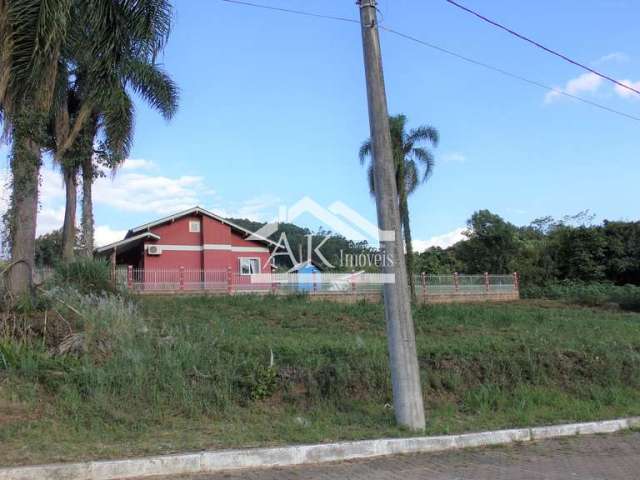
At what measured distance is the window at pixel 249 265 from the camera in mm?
34469

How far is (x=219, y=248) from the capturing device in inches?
1341

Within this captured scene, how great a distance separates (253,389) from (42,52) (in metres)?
5.47

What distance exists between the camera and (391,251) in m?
7.53

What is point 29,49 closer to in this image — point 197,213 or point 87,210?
point 87,210

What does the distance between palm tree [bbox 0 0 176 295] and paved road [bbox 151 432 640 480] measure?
6.00m

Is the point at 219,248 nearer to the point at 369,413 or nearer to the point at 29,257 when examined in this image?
the point at 29,257

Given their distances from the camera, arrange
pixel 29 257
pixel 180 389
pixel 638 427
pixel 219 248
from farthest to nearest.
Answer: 1. pixel 219 248
2. pixel 29 257
3. pixel 638 427
4. pixel 180 389

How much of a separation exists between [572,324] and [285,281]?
14.2 meters

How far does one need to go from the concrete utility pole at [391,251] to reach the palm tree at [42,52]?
3924mm

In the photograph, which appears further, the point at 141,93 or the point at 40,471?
the point at 141,93

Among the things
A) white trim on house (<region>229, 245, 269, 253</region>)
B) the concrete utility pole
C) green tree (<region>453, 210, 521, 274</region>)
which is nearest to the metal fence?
white trim on house (<region>229, 245, 269, 253</region>)

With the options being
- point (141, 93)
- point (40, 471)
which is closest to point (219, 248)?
point (141, 93)

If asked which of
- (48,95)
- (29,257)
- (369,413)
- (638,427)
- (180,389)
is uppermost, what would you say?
(48,95)

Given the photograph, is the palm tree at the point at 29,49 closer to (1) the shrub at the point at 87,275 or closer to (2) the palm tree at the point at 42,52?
(2) the palm tree at the point at 42,52
